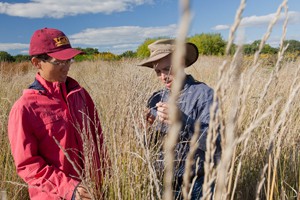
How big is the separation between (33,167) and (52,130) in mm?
212

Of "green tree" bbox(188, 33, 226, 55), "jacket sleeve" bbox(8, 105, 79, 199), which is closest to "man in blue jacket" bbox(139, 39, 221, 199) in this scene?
"jacket sleeve" bbox(8, 105, 79, 199)

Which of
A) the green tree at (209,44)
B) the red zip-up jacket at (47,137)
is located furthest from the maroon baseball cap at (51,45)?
the green tree at (209,44)

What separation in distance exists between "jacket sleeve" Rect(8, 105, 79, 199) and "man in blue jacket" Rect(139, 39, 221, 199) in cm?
47

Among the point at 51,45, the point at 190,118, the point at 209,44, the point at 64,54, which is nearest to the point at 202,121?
the point at 190,118

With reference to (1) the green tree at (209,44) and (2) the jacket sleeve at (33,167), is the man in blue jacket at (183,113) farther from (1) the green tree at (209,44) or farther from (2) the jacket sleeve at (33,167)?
(1) the green tree at (209,44)

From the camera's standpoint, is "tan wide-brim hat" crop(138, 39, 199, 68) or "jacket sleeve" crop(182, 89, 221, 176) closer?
"jacket sleeve" crop(182, 89, 221, 176)

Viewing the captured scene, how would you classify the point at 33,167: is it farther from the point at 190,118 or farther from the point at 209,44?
the point at 209,44

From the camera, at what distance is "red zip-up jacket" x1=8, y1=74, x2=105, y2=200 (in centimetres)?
152

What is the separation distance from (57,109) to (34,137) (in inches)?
7.8

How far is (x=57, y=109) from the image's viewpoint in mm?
1707

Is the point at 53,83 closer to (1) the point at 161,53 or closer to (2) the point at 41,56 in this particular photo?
(2) the point at 41,56

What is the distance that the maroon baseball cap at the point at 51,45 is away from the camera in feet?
5.75

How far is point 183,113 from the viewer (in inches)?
66.6

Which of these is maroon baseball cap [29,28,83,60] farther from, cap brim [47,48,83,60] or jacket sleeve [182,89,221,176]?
jacket sleeve [182,89,221,176]
